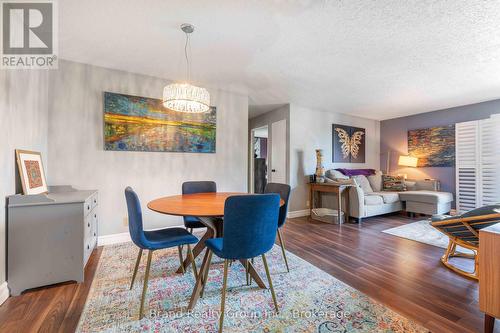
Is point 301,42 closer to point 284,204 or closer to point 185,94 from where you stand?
point 185,94

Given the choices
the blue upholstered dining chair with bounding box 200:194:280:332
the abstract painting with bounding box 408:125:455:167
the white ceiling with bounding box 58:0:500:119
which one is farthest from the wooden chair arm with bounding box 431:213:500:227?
the abstract painting with bounding box 408:125:455:167

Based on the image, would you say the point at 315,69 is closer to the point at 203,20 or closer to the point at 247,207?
the point at 203,20

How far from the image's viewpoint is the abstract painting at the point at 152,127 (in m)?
2.84

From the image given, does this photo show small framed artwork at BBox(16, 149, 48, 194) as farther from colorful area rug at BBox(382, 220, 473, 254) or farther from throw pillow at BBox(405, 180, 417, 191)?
throw pillow at BBox(405, 180, 417, 191)

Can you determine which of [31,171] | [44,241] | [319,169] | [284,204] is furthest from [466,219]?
[31,171]

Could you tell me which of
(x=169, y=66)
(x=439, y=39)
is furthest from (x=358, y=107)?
(x=169, y=66)

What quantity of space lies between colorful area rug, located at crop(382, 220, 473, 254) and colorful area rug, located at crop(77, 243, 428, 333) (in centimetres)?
194

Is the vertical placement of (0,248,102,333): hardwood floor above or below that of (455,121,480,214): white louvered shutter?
below

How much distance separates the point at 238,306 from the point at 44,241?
168 centimetres

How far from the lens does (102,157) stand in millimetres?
2809

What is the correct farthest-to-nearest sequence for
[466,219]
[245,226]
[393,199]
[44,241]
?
[393,199] < [466,219] < [44,241] < [245,226]

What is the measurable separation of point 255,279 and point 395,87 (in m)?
3.59

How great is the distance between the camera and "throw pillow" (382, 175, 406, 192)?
4.78 meters

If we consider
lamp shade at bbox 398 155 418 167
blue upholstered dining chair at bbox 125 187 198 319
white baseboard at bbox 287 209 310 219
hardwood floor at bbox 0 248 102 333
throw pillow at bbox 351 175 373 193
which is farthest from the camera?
lamp shade at bbox 398 155 418 167
